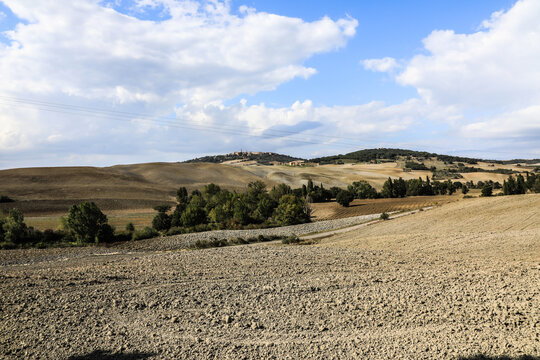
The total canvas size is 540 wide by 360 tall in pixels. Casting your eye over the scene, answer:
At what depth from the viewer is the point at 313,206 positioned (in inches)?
3118

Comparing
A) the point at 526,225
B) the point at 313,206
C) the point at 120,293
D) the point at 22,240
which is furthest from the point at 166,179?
the point at 120,293

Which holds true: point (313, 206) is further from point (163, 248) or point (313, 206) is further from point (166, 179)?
point (166, 179)

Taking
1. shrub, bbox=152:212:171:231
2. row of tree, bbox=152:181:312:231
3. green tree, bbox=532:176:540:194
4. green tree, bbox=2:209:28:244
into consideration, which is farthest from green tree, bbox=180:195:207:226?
green tree, bbox=532:176:540:194

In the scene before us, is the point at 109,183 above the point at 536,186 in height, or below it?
above

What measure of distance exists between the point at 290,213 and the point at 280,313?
50193mm

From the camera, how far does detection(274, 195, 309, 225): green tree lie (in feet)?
198

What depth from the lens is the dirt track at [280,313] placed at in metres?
8.16

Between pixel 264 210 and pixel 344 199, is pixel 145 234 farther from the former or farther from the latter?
pixel 344 199

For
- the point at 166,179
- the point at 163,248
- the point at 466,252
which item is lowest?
the point at 163,248

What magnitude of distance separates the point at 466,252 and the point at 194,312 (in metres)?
17.3

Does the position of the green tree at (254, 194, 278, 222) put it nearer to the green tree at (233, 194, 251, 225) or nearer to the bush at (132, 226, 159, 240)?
the green tree at (233, 194, 251, 225)

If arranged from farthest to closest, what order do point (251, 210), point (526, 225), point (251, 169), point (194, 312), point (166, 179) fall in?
point (251, 169) < point (166, 179) < point (251, 210) < point (526, 225) < point (194, 312)

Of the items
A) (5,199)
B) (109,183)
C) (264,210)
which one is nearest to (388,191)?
(264,210)

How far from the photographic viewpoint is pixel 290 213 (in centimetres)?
6041
